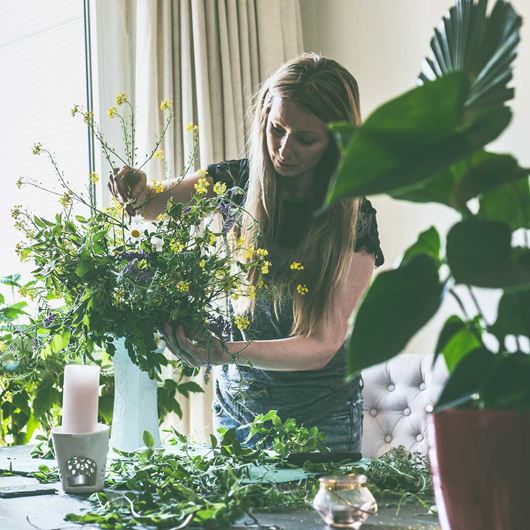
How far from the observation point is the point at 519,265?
25.2 inches

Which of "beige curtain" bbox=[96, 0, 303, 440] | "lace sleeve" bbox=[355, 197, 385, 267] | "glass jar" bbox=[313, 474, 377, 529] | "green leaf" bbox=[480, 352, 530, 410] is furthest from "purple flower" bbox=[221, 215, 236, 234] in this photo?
"beige curtain" bbox=[96, 0, 303, 440]

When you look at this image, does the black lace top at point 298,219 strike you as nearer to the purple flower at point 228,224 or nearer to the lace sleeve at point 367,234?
the lace sleeve at point 367,234

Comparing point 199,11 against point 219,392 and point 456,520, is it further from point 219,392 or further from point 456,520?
point 456,520

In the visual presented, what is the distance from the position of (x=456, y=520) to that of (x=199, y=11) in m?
2.43

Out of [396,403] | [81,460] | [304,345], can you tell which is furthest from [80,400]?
[396,403]

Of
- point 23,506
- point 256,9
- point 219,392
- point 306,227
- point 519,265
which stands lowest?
point 23,506

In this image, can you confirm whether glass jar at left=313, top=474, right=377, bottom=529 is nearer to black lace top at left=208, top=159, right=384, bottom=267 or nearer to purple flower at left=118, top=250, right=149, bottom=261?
purple flower at left=118, top=250, right=149, bottom=261

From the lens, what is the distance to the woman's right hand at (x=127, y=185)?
1562 millimetres

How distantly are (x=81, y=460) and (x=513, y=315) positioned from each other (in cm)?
73

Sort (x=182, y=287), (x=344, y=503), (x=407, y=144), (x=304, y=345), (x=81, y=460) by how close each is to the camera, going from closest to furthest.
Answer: (x=407, y=144), (x=344, y=503), (x=81, y=460), (x=182, y=287), (x=304, y=345)

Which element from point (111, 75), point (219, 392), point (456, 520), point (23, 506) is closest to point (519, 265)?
point (456, 520)

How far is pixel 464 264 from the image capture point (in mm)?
639

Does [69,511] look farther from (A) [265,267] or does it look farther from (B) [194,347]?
(A) [265,267]

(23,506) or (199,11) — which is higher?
(199,11)
